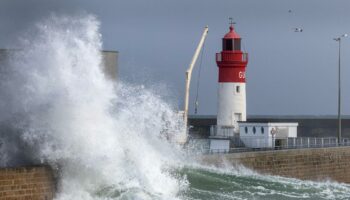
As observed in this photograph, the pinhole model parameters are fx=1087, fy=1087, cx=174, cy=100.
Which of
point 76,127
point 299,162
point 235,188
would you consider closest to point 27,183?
point 76,127

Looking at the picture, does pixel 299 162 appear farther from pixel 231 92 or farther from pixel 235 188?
pixel 235 188

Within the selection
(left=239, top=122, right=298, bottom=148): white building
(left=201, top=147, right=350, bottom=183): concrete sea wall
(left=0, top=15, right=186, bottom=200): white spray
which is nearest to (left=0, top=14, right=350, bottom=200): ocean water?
(left=0, top=15, right=186, bottom=200): white spray

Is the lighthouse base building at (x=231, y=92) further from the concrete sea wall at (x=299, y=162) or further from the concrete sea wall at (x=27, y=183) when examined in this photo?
the concrete sea wall at (x=27, y=183)

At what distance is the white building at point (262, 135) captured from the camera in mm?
28750

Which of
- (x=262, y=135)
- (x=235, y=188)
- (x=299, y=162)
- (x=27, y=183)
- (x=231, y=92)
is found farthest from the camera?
(x=231, y=92)

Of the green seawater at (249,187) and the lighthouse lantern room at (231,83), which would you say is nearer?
the green seawater at (249,187)

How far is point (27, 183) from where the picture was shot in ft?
52.3

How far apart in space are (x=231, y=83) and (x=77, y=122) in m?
13.5

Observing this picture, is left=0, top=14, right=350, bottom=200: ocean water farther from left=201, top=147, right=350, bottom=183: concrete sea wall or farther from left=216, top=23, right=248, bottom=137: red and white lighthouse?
left=216, top=23, right=248, bottom=137: red and white lighthouse

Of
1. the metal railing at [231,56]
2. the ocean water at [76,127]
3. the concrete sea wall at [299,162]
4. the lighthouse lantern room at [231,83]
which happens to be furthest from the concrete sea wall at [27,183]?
the metal railing at [231,56]

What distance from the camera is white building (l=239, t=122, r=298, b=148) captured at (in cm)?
2875

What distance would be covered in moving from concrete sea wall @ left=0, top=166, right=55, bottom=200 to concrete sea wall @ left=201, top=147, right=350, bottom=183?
243 inches

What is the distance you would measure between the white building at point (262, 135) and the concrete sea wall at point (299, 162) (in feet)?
4.74

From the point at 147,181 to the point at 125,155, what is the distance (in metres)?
0.55
